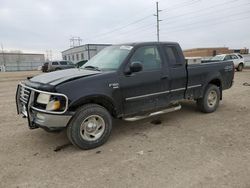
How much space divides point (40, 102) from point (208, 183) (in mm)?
2869

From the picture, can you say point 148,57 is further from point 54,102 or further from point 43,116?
point 43,116

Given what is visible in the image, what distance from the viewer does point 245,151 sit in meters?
3.65

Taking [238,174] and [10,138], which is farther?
[10,138]

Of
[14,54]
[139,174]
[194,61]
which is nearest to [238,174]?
[139,174]

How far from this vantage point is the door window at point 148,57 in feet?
15.1

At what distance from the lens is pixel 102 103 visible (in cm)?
412

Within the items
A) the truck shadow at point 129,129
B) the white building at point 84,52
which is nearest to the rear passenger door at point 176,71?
the truck shadow at point 129,129

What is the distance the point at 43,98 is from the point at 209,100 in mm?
4455

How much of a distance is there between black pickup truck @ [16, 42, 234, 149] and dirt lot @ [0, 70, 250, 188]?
16.9 inches

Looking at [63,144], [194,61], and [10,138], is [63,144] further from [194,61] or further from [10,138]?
[194,61]

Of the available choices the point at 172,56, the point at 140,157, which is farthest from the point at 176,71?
the point at 140,157

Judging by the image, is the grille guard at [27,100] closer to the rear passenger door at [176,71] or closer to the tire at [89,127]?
the tire at [89,127]

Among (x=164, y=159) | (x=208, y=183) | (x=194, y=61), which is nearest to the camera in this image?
(x=208, y=183)

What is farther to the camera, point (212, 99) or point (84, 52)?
point (84, 52)
